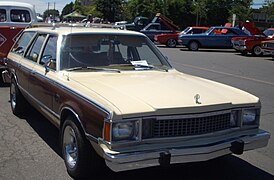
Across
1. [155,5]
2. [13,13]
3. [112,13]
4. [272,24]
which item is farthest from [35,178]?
[112,13]

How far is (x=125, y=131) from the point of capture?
3.49m

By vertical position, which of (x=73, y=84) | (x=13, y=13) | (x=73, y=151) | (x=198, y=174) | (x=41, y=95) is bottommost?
(x=198, y=174)

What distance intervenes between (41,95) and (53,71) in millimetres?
523

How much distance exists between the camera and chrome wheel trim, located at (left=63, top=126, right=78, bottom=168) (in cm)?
410

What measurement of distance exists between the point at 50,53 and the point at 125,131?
2.15 metres

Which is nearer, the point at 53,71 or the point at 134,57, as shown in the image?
the point at 53,71

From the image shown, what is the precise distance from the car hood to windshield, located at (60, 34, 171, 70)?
10.9 inches

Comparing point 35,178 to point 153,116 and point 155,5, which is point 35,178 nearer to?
point 153,116

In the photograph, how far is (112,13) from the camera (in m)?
73.4

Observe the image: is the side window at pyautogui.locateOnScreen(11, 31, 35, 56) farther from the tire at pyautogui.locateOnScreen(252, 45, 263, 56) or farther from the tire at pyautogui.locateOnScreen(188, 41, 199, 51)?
the tire at pyautogui.locateOnScreen(188, 41, 199, 51)

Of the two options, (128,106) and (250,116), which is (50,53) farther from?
(250,116)

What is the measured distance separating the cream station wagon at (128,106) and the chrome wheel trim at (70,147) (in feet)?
0.04

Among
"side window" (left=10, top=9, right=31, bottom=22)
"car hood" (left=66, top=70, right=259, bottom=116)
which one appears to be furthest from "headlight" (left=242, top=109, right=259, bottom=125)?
"side window" (left=10, top=9, right=31, bottom=22)

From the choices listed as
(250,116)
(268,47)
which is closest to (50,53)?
(250,116)
